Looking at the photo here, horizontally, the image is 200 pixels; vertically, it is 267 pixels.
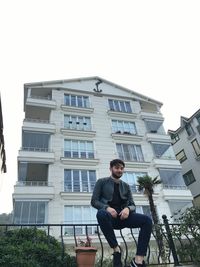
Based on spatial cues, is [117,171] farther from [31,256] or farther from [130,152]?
[130,152]

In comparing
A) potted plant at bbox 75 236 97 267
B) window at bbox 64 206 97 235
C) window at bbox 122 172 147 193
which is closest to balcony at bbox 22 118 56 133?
window at bbox 64 206 97 235

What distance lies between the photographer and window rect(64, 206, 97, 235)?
60.0 ft

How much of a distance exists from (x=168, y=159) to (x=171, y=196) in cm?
418

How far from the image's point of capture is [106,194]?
13.8ft

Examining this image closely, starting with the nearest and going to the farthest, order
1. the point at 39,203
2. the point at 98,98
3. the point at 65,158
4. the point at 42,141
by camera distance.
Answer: the point at 39,203 → the point at 65,158 → the point at 42,141 → the point at 98,98

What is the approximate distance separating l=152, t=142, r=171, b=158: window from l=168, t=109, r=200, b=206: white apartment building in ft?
16.9

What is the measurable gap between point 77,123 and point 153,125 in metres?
9.32

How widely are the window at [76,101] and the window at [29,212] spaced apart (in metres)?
11.5

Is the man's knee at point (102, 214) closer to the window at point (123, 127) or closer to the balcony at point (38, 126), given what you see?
the balcony at point (38, 126)

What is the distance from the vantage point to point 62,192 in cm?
1920

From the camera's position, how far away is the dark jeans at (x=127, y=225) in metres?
3.61

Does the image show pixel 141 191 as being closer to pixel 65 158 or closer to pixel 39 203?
pixel 65 158

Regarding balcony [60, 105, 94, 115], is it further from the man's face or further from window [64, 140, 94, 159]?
the man's face

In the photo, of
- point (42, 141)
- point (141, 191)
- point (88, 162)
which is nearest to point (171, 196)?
point (141, 191)
